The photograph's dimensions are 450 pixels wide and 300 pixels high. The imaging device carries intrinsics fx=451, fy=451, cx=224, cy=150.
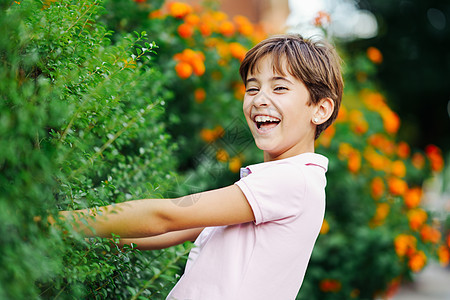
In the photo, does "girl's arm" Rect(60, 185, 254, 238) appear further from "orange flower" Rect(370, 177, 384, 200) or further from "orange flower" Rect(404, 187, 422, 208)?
"orange flower" Rect(404, 187, 422, 208)

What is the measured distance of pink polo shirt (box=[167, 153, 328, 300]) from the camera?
116 centimetres

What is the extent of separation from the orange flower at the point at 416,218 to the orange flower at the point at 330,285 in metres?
1.09

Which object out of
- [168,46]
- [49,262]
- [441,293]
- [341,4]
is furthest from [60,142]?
[341,4]

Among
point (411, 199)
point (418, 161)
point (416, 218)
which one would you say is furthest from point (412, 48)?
point (416, 218)

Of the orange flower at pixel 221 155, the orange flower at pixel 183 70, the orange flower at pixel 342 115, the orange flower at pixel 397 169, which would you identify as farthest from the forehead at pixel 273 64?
the orange flower at pixel 397 169

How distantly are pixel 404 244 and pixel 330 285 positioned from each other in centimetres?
76

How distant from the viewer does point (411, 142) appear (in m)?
8.45

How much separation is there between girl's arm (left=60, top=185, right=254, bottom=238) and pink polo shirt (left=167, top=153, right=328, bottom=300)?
0.14 ft

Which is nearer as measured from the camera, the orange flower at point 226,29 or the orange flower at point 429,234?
the orange flower at point 226,29

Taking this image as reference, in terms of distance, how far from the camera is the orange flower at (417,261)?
3.87 meters

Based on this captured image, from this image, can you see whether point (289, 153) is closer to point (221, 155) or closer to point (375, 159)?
point (221, 155)

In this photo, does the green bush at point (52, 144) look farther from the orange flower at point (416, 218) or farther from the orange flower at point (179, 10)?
the orange flower at point (416, 218)

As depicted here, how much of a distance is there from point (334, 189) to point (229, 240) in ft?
8.59

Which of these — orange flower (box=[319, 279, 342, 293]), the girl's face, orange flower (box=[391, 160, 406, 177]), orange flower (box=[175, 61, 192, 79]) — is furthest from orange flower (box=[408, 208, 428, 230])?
the girl's face
